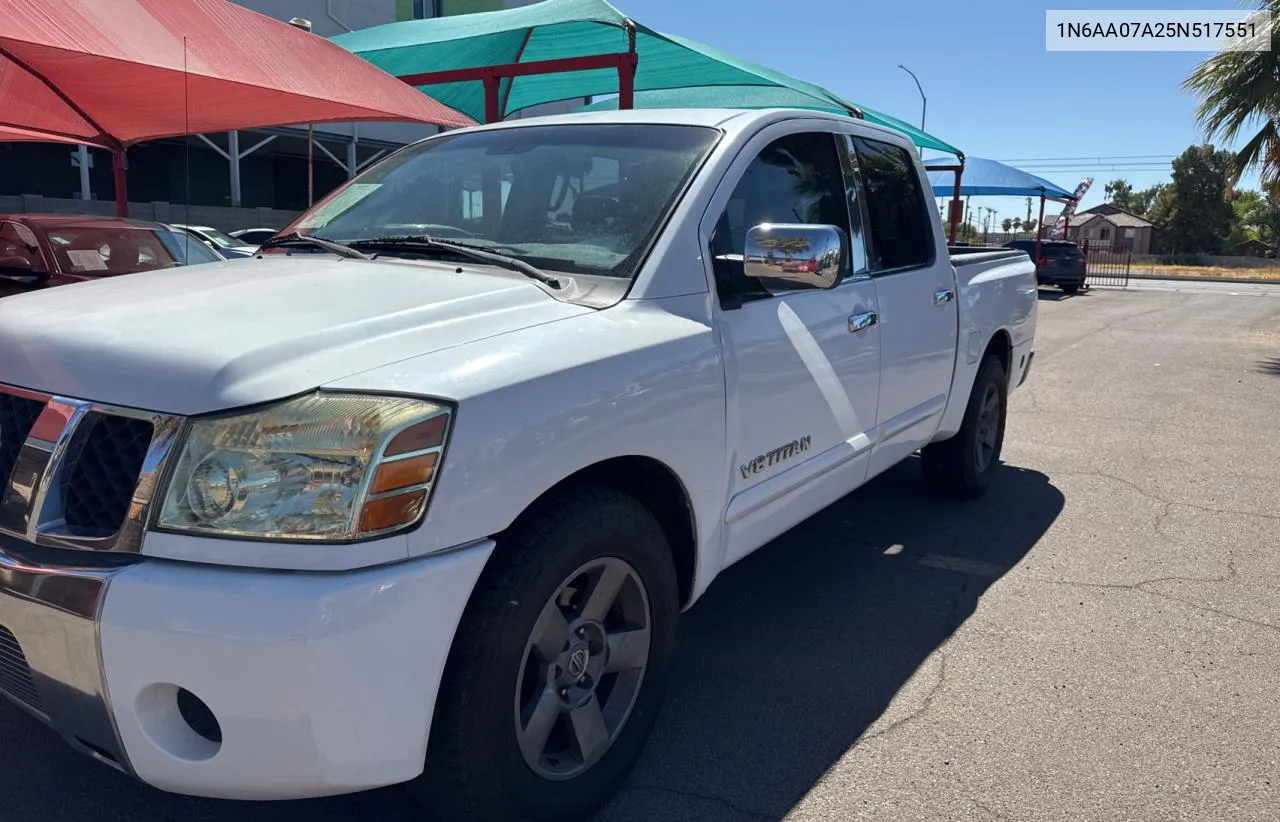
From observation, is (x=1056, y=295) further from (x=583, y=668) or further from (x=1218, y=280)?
(x=583, y=668)

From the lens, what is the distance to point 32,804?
249 cm

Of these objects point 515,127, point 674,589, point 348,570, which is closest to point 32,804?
point 348,570

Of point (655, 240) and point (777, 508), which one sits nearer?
point (655, 240)

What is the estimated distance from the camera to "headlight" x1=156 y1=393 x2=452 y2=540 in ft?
6.12

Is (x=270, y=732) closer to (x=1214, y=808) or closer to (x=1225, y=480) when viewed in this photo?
(x=1214, y=808)

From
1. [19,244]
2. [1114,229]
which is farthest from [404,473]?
[1114,229]

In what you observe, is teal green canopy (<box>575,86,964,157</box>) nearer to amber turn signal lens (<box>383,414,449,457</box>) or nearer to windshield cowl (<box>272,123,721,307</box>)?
windshield cowl (<box>272,123,721,307</box>)

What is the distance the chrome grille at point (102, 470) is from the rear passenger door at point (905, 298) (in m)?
2.70

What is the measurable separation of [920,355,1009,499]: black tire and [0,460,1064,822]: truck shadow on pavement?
119 millimetres

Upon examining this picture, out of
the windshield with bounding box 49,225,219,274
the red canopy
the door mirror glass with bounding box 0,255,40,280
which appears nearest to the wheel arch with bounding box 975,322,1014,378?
the red canopy

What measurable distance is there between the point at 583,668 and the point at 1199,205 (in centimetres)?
8125

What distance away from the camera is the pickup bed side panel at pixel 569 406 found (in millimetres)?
1965

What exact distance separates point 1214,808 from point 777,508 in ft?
4.78

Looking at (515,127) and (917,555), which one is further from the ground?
(515,127)
